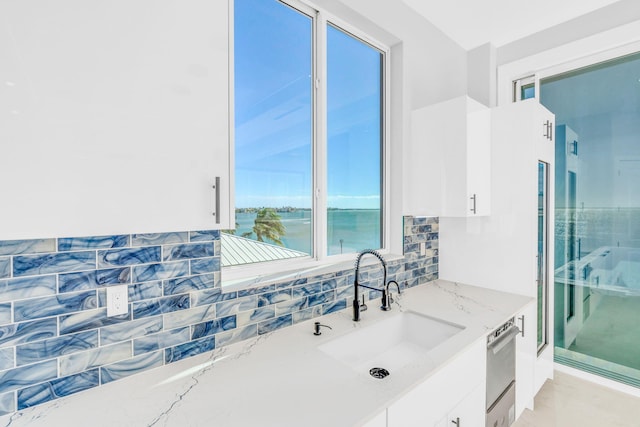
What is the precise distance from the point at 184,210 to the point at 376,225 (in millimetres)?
1730

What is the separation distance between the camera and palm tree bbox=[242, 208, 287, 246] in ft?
5.60

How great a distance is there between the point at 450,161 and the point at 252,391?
184cm

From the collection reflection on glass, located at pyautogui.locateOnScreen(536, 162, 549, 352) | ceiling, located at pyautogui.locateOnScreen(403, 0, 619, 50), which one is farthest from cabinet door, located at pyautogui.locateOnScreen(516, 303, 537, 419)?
ceiling, located at pyautogui.locateOnScreen(403, 0, 619, 50)

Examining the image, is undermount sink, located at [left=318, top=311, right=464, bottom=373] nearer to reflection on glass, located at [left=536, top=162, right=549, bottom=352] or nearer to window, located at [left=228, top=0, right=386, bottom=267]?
window, located at [left=228, top=0, right=386, bottom=267]

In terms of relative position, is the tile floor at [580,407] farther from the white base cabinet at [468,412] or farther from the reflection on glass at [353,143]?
the reflection on glass at [353,143]

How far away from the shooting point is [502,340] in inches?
68.9

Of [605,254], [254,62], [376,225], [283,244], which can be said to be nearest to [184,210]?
[283,244]

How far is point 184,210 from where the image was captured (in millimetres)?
893

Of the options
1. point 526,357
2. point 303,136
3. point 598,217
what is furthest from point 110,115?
point 598,217

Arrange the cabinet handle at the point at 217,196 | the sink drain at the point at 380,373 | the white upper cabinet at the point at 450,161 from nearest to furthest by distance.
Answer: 1. the cabinet handle at the point at 217,196
2. the sink drain at the point at 380,373
3. the white upper cabinet at the point at 450,161

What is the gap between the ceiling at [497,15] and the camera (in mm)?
2266

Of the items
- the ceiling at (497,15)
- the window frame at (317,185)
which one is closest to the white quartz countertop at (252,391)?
the window frame at (317,185)

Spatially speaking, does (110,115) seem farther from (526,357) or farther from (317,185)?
(526,357)

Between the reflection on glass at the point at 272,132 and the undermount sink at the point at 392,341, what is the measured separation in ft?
1.94
